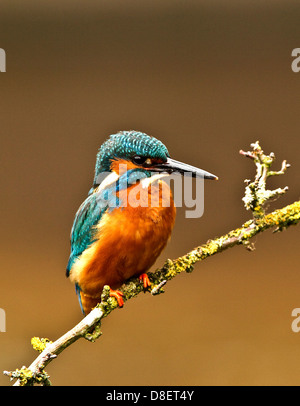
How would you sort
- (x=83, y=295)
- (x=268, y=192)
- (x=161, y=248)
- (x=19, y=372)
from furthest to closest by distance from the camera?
(x=83, y=295), (x=161, y=248), (x=268, y=192), (x=19, y=372)

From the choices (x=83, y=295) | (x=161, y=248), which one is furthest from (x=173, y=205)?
(x=83, y=295)

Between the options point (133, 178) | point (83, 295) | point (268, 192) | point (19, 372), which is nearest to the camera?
point (19, 372)

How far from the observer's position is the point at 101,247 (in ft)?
4.52

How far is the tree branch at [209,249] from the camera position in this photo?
1028 millimetres

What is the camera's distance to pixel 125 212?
53.0 inches

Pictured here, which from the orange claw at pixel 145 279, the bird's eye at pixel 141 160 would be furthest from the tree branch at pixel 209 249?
→ the bird's eye at pixel 141 160

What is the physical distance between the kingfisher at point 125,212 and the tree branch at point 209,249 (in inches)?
3.6

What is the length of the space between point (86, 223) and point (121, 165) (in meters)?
0.22

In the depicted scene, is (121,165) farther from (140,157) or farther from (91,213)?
(91,213)

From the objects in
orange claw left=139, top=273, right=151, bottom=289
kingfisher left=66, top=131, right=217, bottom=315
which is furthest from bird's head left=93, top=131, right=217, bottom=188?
orange claw left=139, top=273, right=151, bottom=289

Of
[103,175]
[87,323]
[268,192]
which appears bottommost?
[87,323]

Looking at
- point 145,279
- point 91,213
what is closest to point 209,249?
point 145,279
